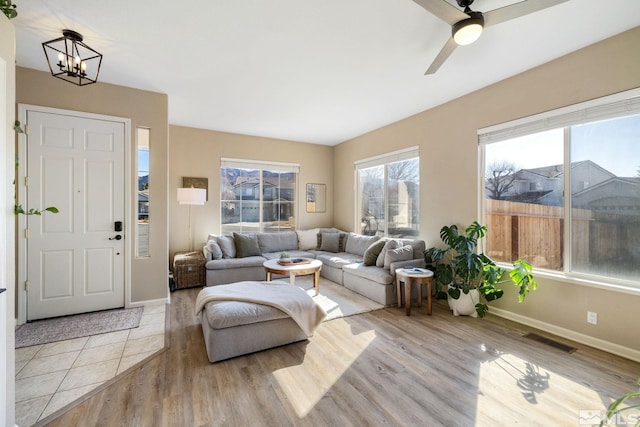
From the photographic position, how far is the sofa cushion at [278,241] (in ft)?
17.9

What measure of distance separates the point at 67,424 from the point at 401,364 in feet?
7.73

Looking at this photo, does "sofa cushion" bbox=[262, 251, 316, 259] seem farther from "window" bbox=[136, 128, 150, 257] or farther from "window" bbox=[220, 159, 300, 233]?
"window" bbox=[136, 128, 150, 257]

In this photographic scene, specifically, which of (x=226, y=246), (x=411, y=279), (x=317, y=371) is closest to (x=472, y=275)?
(x=411, y=279)

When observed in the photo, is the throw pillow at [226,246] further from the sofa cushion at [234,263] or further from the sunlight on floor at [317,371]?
the sunlight on floor at [317,371]

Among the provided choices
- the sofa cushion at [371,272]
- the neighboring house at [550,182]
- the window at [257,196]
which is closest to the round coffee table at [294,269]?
the sofa cushion at [371,272]

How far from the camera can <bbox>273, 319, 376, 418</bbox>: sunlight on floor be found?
1.97m

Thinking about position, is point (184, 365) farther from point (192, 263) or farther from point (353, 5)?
point (353, 5)

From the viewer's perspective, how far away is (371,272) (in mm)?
4008

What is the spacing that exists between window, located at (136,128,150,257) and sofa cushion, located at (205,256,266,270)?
0.98 meters

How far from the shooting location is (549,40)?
2568mm

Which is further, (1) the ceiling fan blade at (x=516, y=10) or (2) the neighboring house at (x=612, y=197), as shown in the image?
(2) the neighboring house at (x=612, y=197)

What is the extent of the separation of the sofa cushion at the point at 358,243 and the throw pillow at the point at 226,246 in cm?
221

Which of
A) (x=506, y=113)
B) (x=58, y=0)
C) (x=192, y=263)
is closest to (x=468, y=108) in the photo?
(x=506, y=113)

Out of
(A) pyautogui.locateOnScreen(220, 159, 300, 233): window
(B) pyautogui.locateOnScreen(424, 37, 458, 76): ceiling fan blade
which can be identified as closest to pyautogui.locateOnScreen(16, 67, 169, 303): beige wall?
(A) pyautogui.locateOnScreen(220, 159, 300, 233): window
